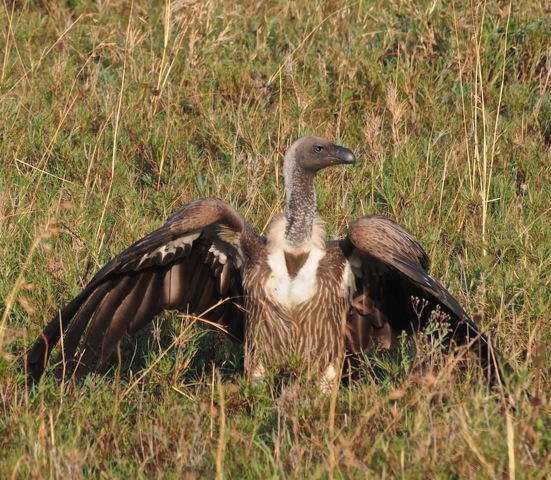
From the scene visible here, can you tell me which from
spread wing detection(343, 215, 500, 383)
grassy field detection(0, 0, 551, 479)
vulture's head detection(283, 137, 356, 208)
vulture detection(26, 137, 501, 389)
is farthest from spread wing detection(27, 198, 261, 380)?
spread wing detection(343, 215, 500, 383)

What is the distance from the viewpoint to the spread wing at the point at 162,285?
5414 mm

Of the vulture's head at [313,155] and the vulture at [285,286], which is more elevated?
the vulture's head at [313,155]

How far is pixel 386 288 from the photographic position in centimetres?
591

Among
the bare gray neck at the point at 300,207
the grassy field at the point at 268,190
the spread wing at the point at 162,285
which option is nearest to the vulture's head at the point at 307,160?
the bare gray neck at the point at 300,207

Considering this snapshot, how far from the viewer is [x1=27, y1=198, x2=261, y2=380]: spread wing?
5.41 meters

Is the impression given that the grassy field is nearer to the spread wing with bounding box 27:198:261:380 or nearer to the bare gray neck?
the spread wing with bounding box 27:198:261:380

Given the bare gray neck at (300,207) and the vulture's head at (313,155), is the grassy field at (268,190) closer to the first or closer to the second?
the bare gray neck at (300,207)

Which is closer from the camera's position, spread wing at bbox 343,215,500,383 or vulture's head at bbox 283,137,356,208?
spread wing at bbox 343,215,500,383

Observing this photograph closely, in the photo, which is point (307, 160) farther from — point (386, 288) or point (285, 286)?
point (386, 288)

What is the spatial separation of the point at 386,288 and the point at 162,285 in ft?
3.40

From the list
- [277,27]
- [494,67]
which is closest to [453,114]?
[494,67]

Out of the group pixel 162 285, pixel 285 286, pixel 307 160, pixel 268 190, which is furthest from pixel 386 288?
pixel 268 190

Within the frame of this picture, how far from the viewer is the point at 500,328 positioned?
5.71 meters

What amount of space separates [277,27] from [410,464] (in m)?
4.98
